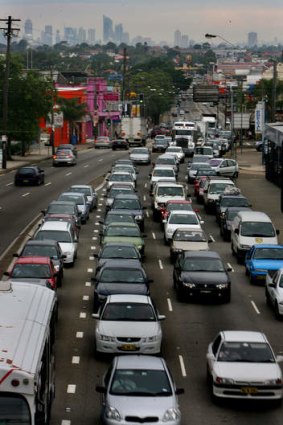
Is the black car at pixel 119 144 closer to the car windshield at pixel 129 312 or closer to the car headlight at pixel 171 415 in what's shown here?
the car windshield at pixel 129 312

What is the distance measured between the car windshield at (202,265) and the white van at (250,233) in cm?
709

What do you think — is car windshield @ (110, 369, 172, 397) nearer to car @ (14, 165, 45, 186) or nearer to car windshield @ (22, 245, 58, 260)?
car windshield @ (22, 245, 58, 260)

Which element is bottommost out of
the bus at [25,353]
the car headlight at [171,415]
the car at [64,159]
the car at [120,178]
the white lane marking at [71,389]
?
the car at [64,159]

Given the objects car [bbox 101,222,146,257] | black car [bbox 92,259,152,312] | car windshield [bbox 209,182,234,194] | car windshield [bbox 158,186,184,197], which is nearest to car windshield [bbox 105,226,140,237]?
car [bbox 101,222,146,257]

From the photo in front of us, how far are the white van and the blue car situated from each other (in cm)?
366

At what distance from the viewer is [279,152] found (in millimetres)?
71000

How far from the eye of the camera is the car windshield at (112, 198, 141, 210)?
2026 inches

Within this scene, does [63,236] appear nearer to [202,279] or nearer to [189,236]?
[189,236]

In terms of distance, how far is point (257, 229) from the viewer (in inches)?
1686

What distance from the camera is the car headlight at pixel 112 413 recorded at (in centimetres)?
2005

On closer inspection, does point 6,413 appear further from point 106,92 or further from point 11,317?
point 106,92

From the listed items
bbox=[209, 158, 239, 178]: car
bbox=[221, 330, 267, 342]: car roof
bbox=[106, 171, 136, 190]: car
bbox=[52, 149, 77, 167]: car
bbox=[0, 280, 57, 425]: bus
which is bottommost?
bbox=[52, 149, 77, 167]: car

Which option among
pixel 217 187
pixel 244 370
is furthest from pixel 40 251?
pixel 217 187

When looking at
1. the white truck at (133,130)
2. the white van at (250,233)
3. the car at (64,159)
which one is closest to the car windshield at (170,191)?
the white van at (250,233)
